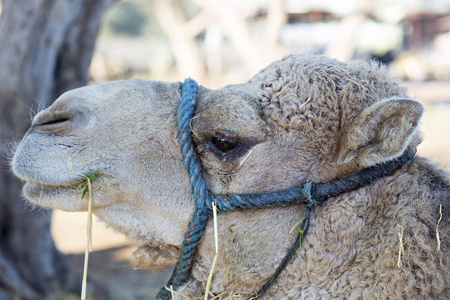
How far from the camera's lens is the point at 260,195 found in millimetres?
2189

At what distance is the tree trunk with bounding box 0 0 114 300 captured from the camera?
167 inches

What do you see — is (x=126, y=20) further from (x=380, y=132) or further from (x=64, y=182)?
(x=380, y=132)

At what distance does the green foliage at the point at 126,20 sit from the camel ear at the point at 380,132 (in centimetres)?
4214

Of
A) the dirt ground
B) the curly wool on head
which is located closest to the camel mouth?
the curly wool on head

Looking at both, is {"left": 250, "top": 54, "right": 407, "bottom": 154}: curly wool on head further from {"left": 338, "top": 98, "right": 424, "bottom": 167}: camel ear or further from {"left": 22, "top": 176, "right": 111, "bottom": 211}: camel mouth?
{"left": 22, "top": 176, "right": 111, "bottom": 211}: camel mouth

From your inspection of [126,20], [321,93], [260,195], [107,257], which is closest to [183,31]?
[107,257]

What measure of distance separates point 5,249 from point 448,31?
3289 centimetres

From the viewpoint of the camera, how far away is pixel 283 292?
215 centimetres

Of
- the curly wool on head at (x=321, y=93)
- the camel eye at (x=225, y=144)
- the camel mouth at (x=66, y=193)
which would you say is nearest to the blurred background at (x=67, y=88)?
the curly wool on head at (x=321, y=93)

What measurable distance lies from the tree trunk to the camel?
6.84 ft

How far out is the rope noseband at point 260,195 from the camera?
2164 millimetres

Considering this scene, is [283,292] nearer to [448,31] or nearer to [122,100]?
[122,100]

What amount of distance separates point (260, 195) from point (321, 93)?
1.85 feet

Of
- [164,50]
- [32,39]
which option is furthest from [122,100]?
[164,50]
